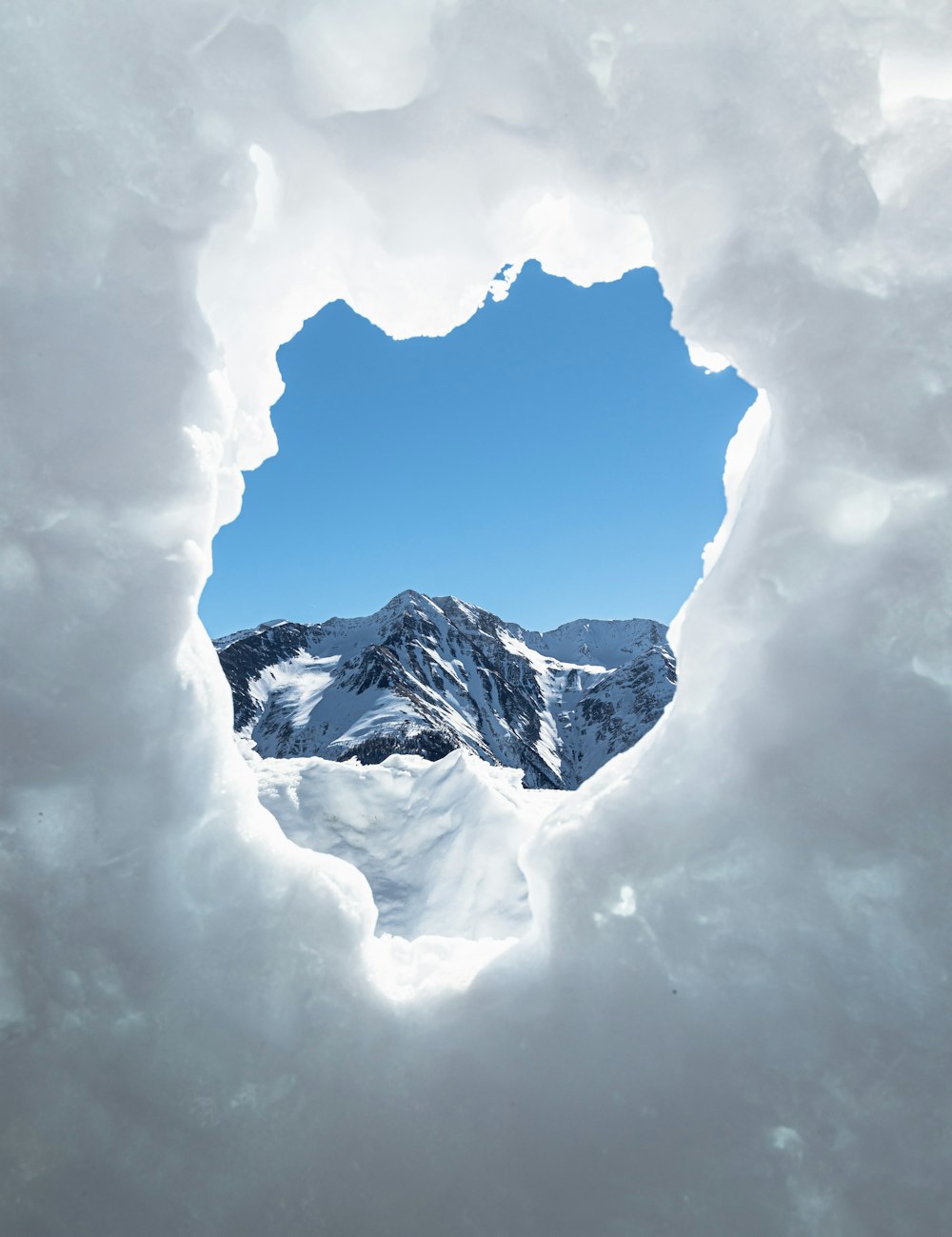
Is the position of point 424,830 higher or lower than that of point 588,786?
higher

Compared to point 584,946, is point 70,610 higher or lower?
higher

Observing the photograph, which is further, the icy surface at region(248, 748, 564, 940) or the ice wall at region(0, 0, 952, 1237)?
the icy surface at region(248, 748, 564, 940)

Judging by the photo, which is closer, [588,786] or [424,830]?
[588,786]

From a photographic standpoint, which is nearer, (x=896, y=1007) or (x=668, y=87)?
(x=896, y=1007)

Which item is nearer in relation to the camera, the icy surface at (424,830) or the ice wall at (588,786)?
the ice wall at (588,786)

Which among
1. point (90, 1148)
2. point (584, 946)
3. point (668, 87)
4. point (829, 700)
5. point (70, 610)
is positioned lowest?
point (90, 1148)

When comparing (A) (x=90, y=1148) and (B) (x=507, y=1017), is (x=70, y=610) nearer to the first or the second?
(A) (x=90, y=1148)

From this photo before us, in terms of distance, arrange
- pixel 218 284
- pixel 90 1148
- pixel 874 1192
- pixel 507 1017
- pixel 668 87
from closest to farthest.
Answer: pixel 874 1192
pixel 90 1148
pixel 507 1017
pixel 668 87
pixel 218 284

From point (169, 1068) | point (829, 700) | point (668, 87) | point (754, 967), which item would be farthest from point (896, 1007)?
point (668, 87)
